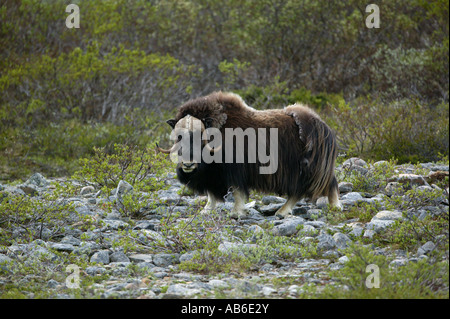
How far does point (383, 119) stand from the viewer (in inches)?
259

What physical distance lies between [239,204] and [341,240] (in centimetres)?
96

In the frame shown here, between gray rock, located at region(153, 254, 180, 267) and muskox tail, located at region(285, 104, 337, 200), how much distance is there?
1336mm

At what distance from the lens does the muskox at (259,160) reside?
13.6 feet

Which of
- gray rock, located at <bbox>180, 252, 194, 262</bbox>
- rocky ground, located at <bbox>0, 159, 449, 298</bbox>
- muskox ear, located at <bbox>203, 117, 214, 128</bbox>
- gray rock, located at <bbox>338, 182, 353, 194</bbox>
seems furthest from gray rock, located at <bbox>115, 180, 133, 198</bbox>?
gray rock, located at <bbox>338, 182, 353, 194</bbox>

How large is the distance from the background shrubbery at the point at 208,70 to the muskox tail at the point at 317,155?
1977mm

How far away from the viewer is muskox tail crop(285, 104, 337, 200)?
4254 millimetres

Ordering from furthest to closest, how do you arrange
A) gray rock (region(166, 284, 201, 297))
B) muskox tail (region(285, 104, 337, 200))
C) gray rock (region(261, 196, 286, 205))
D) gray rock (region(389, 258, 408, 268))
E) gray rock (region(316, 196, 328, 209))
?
gray rock (region(261, 196, 286, 205)) < gray rock (region(316, 196, 328, 209)) < muskox tail (region(285, 104, 337, 200)) < gray rock (region(389, 258, 408, 268)) < gray rock (region(166, 284, 201, 297))

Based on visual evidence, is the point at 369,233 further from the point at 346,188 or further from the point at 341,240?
the point at 346,188

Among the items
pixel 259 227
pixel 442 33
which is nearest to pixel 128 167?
pixel 259 227

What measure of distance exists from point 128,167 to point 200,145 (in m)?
1.20

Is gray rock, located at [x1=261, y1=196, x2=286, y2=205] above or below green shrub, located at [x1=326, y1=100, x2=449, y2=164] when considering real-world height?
below

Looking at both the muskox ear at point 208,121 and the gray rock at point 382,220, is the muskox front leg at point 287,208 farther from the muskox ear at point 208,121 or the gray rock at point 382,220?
the muskox ear at point 208,121

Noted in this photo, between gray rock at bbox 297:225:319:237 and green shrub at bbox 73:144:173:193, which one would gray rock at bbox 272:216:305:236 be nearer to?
gray rock at bbox 297:225:319:237
